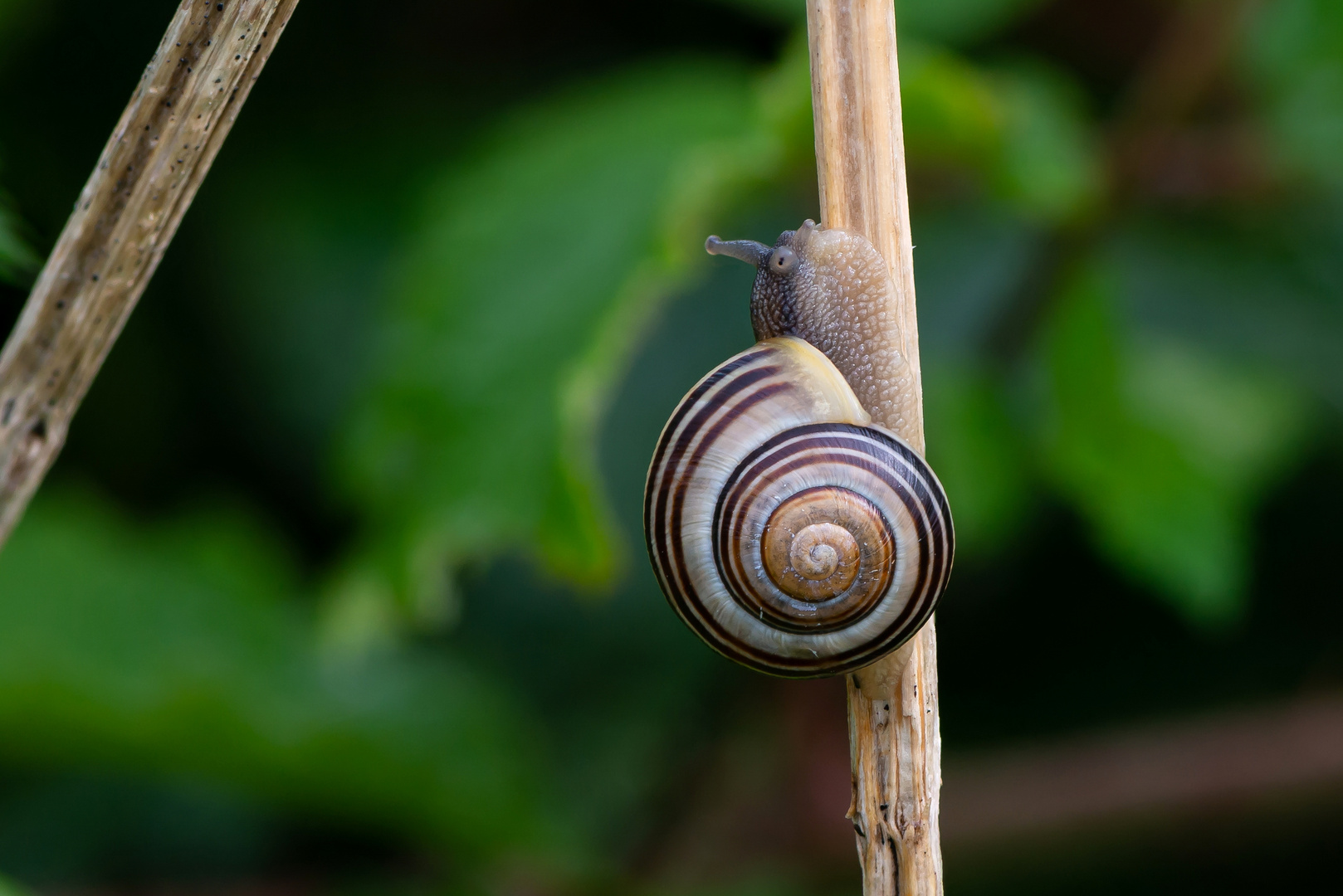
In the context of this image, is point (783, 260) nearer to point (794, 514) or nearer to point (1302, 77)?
point (794, 514)

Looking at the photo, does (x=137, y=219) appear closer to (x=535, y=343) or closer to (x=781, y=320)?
(x=781, y=320)

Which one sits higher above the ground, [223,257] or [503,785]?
[223,257]

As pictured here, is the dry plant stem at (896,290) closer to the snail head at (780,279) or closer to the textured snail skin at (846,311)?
the textured snail skin at (846,311)

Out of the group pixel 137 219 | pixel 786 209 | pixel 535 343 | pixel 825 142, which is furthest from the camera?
pixel 786 209

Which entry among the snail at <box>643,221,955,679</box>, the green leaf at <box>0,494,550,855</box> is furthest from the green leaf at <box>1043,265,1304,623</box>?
the green leaf at <box>0,494,550,855</box>

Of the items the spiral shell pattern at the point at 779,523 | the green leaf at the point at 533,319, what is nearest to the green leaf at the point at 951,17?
the green leaf at the point at 533,319

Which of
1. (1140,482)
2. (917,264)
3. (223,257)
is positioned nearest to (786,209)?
(917,264)

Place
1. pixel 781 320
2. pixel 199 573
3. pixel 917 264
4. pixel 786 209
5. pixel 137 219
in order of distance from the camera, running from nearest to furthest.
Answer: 1. pixel 137 219
2. pixel 781 320
3. pixel 786 209
4. pixel 917 264
5. pixel 199 573
